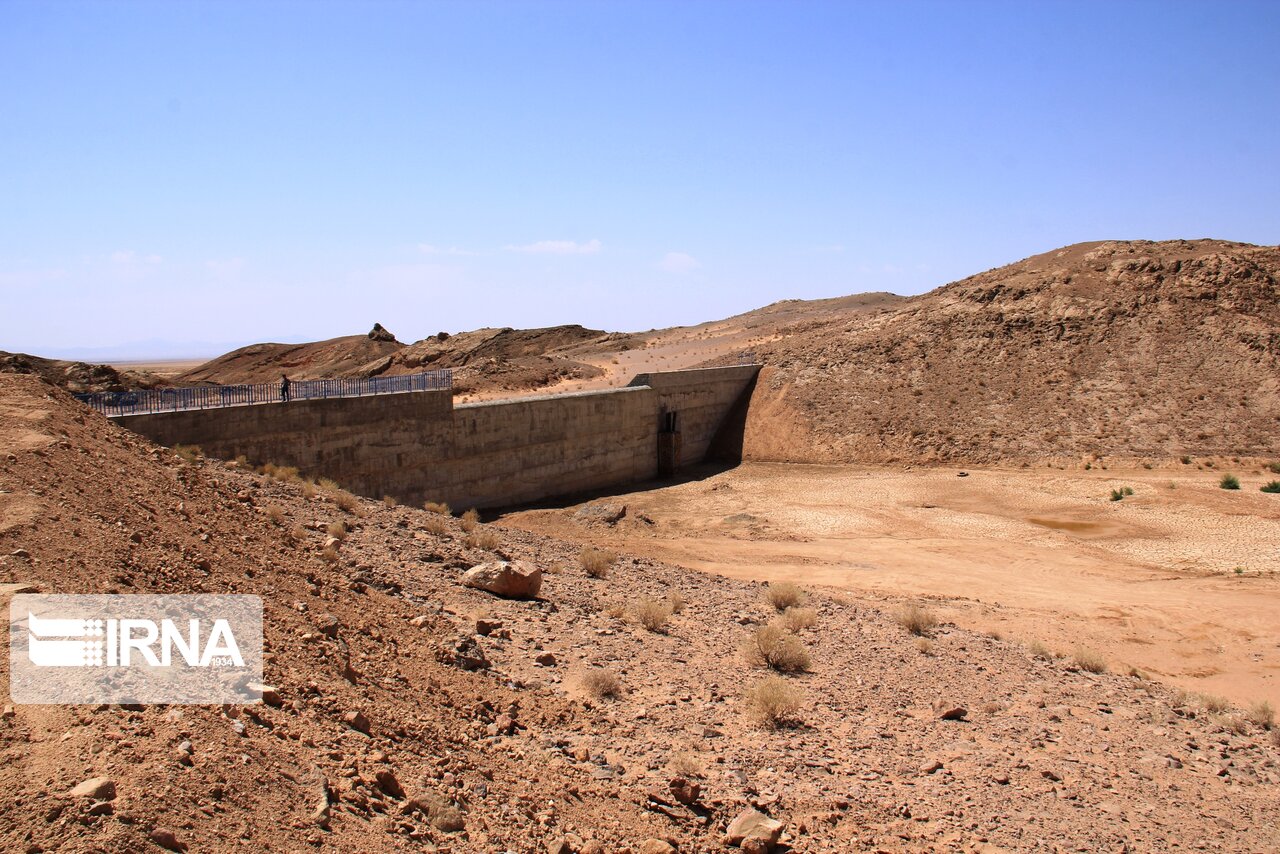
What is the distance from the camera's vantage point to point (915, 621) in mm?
14641

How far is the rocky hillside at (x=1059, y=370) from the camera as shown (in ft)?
114

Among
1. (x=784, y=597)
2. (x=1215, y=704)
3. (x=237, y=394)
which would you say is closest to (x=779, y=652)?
(x=784, y=597)

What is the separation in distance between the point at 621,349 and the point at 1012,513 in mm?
39103

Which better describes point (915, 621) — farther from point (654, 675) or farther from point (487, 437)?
point (487, 437)

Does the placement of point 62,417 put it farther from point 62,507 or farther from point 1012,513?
point 1012,513

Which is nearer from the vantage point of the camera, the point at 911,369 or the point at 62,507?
the point at 62,507

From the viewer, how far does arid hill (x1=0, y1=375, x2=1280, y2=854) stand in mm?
5352

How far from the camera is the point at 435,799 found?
20.9ft

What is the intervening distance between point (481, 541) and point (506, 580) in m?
2.79

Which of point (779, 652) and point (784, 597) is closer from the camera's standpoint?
point (779, 652)

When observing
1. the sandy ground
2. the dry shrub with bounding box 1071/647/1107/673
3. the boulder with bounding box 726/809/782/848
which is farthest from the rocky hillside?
the boulder with bounding box 726/809/782/848

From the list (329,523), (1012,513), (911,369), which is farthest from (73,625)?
(911,369)

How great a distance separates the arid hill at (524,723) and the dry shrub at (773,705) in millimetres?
31

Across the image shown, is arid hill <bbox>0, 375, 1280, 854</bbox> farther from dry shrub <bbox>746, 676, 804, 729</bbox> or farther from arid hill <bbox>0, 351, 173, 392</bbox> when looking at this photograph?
arid hill <bbox>0, 351, 173, 392</bbox>
